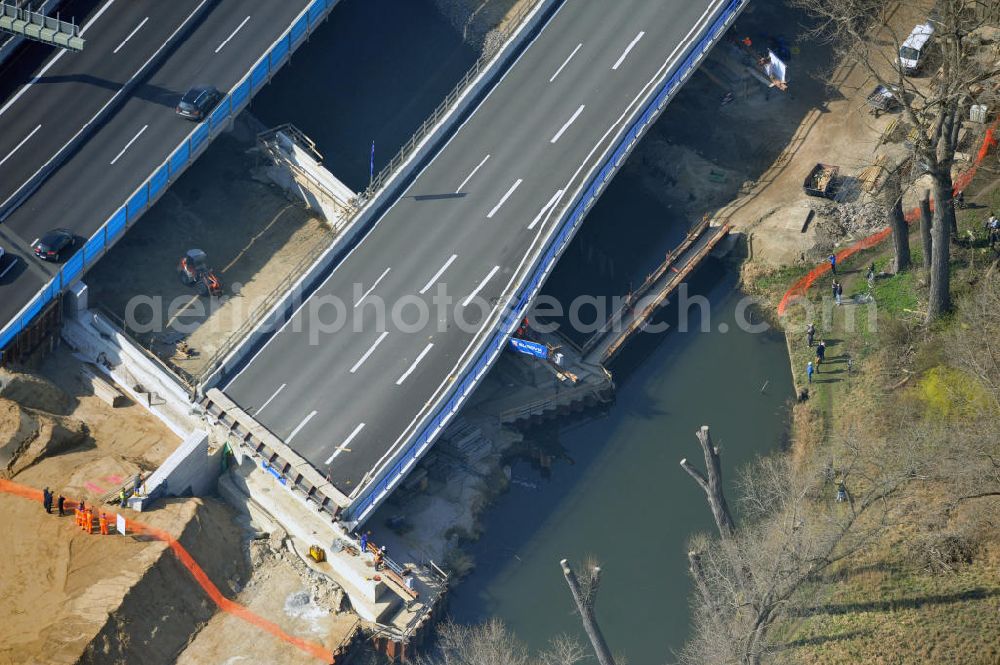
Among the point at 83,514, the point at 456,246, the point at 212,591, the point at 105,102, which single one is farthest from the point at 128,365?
the point at 456,246

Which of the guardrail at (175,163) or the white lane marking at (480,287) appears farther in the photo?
the white lane marking at (480,287)

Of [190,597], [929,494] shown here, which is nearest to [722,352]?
[929,494]

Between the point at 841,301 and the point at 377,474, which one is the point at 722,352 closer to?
the point at 841,301

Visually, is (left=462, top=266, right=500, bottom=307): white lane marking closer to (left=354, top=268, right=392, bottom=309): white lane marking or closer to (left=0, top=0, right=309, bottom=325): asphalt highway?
(left=354, top=268, right=392, bottom=309): white lane marking

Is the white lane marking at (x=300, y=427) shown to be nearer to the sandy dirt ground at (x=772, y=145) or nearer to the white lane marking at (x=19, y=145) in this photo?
the white lane marking at (x=19, y=145)

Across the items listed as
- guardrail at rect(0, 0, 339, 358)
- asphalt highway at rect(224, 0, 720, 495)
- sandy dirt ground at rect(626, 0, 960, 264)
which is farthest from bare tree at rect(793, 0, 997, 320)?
guardrail at rect(0, 0, 339, 358)

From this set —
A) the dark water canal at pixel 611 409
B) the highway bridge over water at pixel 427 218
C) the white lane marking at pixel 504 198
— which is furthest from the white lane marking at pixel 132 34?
the white lane marking at pixel 504 198
